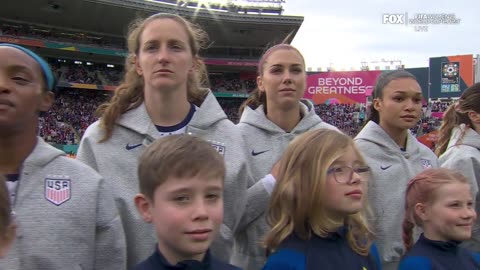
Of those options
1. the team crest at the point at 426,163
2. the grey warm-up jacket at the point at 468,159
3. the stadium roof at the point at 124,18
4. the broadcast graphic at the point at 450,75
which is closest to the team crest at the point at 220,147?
→ the team crest at the point at 426,163

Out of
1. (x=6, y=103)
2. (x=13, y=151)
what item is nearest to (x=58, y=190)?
(x=13, y=151)

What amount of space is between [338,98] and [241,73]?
8.94m

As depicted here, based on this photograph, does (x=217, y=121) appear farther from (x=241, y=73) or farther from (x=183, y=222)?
(x=241, y=73)

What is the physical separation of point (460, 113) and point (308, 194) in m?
2.08

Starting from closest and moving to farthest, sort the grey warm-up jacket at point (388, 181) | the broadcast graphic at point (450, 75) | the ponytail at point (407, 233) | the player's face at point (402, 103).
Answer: the ponytail at point (407, 233) < the grey warm-up jacket at point (388, 181) < the player's face at point (402, 103) < the broadcast graphic at point (450, 75)

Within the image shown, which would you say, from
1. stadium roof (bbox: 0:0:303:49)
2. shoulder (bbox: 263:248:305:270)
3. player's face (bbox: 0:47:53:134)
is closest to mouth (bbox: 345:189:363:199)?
shoulder (bbox: 263:248:305:270)

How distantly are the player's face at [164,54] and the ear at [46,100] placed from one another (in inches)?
20.5

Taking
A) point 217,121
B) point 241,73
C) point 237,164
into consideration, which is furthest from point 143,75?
point 241,73

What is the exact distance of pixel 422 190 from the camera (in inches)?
98.6

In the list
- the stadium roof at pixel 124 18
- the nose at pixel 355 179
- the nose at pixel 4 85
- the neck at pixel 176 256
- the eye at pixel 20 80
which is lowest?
the neck at pixel 176 256

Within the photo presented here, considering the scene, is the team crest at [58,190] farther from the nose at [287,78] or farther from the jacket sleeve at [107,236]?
the nose at [287,78]

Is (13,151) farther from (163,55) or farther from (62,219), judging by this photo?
(163,55)

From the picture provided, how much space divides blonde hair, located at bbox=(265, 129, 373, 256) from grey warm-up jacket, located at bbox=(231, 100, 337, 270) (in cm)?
52

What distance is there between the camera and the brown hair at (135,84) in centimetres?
252
